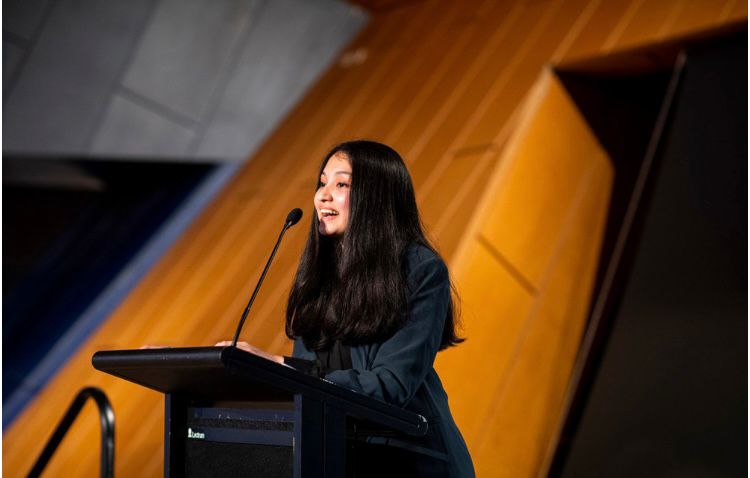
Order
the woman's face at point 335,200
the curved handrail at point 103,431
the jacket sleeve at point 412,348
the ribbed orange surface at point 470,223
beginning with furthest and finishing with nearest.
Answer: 1. the ribbed orange surface at point 470,223
2. the curved handrail at point 103,431
3. the woman's face at point 335,200
4. the jacket sleeve at point 412,348

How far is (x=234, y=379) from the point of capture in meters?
1.00

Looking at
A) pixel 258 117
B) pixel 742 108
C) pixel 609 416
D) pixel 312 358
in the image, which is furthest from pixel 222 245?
pixel 312 358

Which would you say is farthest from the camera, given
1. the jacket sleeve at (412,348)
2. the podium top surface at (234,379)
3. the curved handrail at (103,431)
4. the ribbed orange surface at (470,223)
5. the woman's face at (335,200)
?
the ribbed orange surface at (470,223)

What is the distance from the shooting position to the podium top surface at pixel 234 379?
94cm

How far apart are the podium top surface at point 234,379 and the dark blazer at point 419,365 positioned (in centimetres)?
7

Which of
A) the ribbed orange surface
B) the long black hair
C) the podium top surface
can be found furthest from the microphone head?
the ribbed orange surface

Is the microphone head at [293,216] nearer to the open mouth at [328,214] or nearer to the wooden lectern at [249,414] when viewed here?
the open mouth at [328,214]

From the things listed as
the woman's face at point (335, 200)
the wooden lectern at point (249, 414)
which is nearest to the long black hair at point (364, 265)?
the woman's face at point (335, 200)

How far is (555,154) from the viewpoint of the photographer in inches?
118

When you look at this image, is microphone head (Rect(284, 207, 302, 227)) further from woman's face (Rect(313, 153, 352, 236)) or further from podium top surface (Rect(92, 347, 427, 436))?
podium top surface (Rect(92, 347, 427, 436))

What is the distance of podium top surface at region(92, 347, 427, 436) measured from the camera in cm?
94

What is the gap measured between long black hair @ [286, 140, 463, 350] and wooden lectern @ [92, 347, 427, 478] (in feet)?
0.56

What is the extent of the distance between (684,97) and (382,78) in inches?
57.0

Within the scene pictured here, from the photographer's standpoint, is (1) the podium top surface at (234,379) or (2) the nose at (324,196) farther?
(2) the nose at (324,196)
